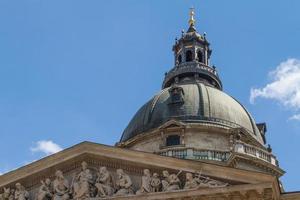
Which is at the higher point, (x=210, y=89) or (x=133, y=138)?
(x=210, y=89)

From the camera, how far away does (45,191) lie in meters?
26.0

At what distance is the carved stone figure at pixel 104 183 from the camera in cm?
2491

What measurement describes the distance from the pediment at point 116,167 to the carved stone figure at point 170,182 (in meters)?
0.19

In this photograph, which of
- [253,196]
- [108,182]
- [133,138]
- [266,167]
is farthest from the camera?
[133,138]

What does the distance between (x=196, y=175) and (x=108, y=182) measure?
3.25 m

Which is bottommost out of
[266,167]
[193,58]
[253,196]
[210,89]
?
[253,196]

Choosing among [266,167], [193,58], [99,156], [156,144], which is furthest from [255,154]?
[99,156]

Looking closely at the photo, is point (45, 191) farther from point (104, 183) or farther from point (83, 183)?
point (104, 183)

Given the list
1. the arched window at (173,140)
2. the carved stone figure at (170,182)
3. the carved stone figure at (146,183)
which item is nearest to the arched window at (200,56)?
the arched window at (173,140)

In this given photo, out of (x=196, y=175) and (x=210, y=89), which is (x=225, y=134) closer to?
(x=210, y=89)

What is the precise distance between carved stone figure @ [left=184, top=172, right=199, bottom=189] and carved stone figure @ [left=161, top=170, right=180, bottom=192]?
334mm

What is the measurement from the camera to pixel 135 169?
82.8ft

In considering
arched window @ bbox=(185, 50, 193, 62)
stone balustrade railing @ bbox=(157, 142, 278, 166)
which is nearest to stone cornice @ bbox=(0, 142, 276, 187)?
stone balustrade railing @ bbox=(157, 142, 278, 166)

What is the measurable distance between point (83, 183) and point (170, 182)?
321cm
